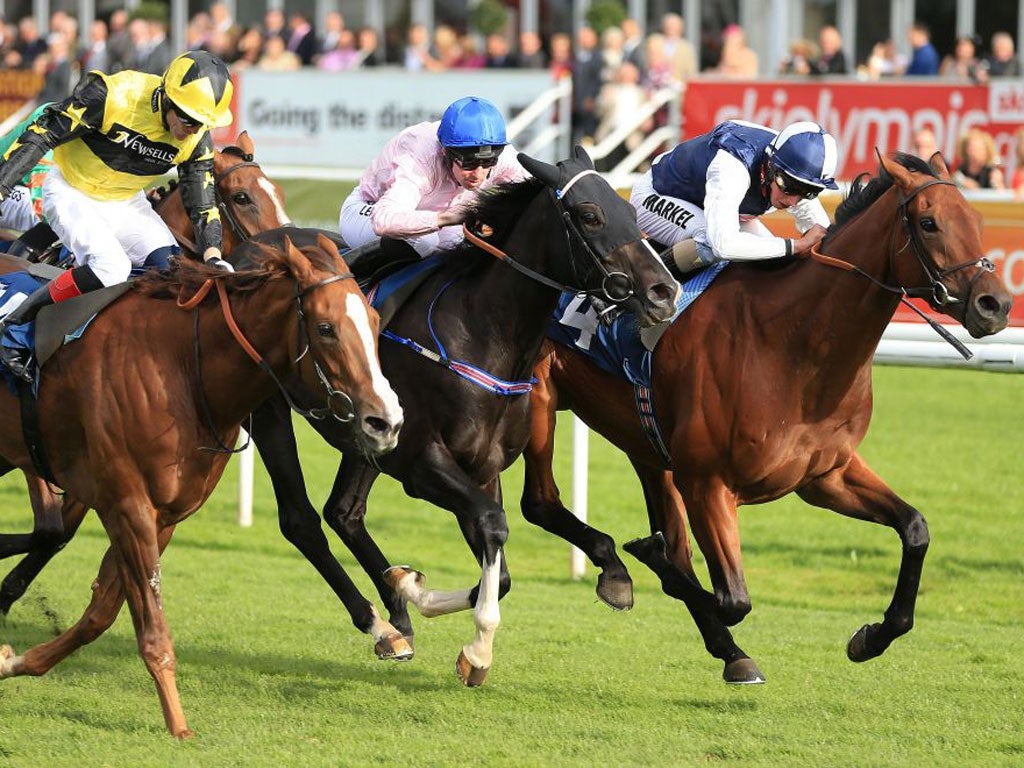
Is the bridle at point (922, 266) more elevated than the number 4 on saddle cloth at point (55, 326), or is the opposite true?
the bridle at point (922, 266)

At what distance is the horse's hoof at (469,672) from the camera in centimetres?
584

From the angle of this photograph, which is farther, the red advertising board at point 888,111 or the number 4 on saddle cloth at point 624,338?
the red advertising board at point 888,111

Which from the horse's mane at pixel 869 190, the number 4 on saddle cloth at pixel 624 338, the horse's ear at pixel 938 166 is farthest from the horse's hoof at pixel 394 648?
the horse's ear at pixel 938 166

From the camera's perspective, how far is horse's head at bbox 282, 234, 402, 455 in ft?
16.3

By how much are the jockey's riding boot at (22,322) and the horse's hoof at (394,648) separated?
1.49 metres

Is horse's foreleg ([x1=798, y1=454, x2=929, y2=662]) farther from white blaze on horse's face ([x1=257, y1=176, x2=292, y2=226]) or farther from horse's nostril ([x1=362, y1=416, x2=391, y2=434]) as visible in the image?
white blaze on horse's face ([x1=257, y1=176, x2=292, y2=226])

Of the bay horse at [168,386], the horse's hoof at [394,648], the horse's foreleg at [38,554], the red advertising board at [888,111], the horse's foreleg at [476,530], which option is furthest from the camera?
the red advertising board at [888,111]

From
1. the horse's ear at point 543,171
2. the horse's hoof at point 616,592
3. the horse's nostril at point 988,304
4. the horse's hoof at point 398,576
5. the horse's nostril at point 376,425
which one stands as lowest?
the horse's hoof at point 616,592

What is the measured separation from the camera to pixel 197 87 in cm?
607

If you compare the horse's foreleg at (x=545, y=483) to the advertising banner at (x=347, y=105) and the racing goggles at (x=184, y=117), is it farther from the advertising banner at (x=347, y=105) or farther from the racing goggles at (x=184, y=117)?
the advertising banner at (x=347, y=105)

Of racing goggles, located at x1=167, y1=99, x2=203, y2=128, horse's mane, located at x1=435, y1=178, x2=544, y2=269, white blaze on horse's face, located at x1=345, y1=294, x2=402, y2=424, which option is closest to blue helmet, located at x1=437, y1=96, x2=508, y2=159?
horse's mane, located at x1=435, y1=178, x2=544, y2=269

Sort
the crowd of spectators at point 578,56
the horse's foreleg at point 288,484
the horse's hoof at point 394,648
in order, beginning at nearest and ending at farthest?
the horse's hoof at point 394,648 < the horse's foreleg at point 288,484 < the crowd of spectators at point 578,56

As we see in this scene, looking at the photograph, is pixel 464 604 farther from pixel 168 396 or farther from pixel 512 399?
pixel 168 396

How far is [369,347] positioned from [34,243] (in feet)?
9.78
